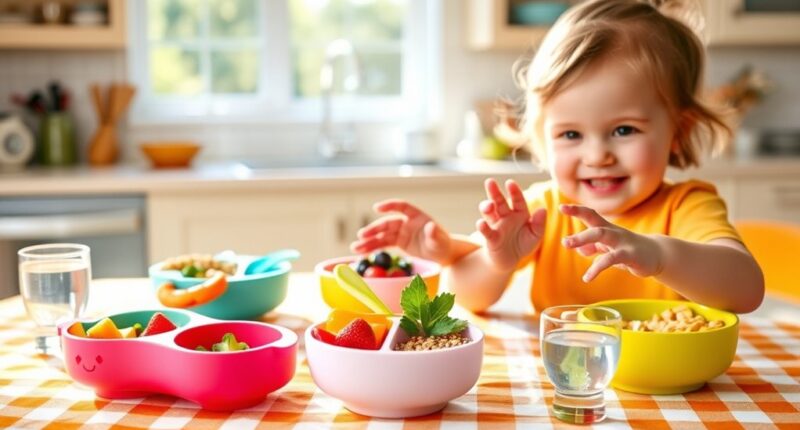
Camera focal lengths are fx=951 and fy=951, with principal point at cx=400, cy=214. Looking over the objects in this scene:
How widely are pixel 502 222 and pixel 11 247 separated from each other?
6.24ft

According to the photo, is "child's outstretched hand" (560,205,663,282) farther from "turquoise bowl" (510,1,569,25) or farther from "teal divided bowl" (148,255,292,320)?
"turquoise bowl" (510,1,569,25)

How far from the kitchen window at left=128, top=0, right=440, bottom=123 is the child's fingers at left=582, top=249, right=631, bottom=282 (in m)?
2.52

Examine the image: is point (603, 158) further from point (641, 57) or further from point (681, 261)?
point (681, 261)

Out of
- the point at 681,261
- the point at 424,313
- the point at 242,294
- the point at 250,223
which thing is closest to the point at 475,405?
the point at 424,313

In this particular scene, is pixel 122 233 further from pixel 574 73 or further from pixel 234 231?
pixel 574 73

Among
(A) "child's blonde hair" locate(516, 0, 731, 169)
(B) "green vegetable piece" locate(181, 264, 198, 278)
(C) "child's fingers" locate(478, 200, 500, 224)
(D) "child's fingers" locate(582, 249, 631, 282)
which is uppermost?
(A) "child's blonde hair" locate(516, 0, 731, 169)

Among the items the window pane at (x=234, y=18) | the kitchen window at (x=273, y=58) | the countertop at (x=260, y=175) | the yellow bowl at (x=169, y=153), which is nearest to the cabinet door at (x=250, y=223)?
the countertop at (x=260, y=175)

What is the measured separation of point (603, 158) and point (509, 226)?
0.66 ft

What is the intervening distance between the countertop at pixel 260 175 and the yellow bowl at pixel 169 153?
5 cm

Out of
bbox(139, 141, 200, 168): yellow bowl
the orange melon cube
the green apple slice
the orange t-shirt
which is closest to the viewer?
the orange melon cube

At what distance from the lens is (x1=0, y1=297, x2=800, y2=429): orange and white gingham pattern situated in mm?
978

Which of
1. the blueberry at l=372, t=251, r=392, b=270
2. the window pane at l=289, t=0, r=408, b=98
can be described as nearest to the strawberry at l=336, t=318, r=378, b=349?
the blueberry at l=372, t=251, r=392, b=270

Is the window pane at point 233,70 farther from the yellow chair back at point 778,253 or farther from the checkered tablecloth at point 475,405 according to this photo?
the checkered tablecloth at point 475,405

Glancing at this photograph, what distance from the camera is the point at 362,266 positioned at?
139 cm
